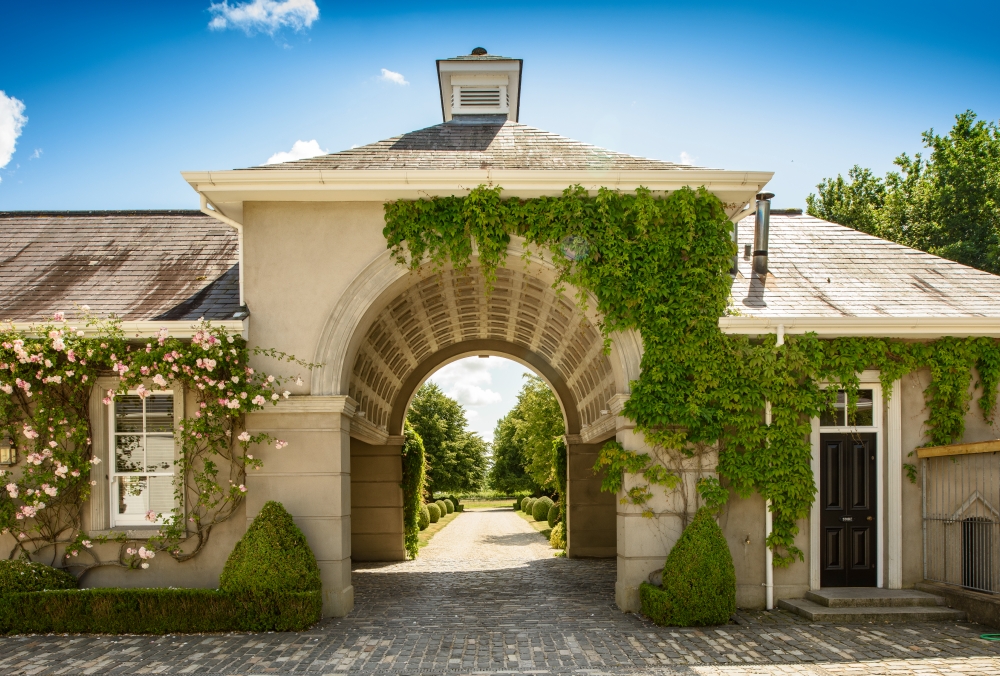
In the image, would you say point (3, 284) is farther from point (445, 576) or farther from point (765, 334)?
point (765, 334)

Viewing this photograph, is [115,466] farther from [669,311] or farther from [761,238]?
[761,238]

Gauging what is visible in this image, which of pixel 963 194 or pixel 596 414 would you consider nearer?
pixel 596 414

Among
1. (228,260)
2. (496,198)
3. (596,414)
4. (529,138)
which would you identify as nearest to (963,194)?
(596,414)

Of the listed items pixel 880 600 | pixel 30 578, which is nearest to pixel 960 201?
pixel 880 600

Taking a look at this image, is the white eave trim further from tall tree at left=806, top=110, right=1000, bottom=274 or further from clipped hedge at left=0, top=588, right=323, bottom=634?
tall tree at left=806, top=110, right=1000, bottom=274

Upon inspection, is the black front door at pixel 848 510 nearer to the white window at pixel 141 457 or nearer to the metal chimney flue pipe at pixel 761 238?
the metal chimney flue pipe at pixel 761 238

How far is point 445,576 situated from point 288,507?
15.7 feet

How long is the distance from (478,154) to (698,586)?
252 inches

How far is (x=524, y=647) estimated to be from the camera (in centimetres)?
816

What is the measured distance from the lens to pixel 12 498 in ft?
30.7

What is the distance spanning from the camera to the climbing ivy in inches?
379

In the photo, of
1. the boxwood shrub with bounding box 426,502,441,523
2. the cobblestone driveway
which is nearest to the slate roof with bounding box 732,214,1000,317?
the cobblestone driveway

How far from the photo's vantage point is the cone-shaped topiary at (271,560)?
8.73 meters

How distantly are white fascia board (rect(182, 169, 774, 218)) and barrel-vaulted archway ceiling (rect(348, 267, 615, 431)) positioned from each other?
1574 mm
